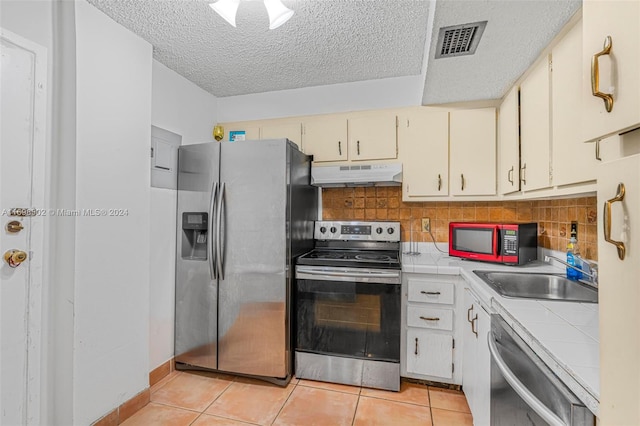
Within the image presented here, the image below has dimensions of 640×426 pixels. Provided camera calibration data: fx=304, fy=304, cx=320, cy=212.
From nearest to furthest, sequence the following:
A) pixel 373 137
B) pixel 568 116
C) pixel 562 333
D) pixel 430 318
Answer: pixel 562 333 < pixel 568 116 < pixel 430 318 < pixel 373 137

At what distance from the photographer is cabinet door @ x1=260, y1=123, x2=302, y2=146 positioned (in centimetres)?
267

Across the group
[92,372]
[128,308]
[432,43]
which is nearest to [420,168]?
[432,43]

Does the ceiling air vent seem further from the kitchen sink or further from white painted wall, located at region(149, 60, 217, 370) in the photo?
white painted wall, located at region(149, 60, 217, 370)

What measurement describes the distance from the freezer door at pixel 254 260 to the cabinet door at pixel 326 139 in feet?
1.80

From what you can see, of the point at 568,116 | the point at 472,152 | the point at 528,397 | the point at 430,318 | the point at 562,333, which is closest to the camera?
the point at 528,397

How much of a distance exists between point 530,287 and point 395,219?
113 centimetres

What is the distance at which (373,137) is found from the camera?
2.51 meters

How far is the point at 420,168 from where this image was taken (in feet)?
7.93

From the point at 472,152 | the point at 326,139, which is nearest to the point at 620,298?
the point at 472,152

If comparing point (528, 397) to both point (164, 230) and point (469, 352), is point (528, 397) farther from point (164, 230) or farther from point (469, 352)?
point (164, 230)

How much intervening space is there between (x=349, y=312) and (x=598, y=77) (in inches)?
73.4

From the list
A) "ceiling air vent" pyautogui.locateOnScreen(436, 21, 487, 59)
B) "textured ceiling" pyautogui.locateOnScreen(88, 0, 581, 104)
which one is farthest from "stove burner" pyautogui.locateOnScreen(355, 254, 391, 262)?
"ceiling air vent" pyautogui.locateOnScreen(436, 21, 487, 59)

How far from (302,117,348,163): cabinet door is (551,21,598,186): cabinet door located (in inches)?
57.3

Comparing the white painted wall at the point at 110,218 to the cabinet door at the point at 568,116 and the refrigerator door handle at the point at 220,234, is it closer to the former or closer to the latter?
the refrigerator door handle at the point at 220,234
